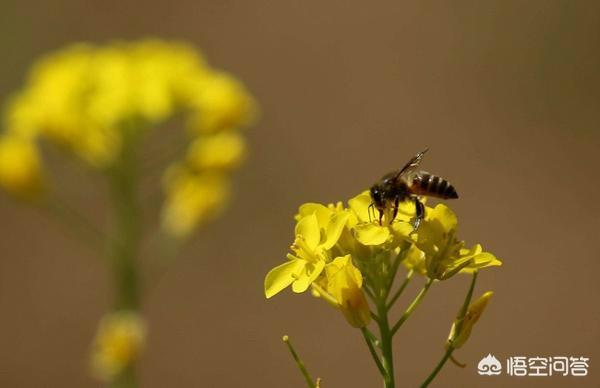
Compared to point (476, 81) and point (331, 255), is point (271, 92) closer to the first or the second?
point (476, 81)

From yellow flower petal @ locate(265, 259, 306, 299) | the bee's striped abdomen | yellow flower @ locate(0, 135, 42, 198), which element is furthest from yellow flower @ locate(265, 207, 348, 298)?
yellow flower @ locate(0, 135, 42, 198)

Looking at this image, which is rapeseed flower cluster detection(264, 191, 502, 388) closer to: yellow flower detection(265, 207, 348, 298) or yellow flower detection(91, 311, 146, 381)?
yellow flower detection(265, 207, 348, 298)

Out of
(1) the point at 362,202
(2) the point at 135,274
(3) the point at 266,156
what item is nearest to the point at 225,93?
(2) the point at 135,274

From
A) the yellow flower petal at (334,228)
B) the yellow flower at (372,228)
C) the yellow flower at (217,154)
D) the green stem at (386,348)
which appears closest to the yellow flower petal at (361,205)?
the yellow flower at (372,228)

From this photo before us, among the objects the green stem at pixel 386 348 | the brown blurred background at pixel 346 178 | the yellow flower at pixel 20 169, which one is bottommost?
the green stem at pixel 386 348

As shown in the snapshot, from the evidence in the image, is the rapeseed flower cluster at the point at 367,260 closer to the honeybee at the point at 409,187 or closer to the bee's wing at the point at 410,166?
the honeybee at the point at 409,187
